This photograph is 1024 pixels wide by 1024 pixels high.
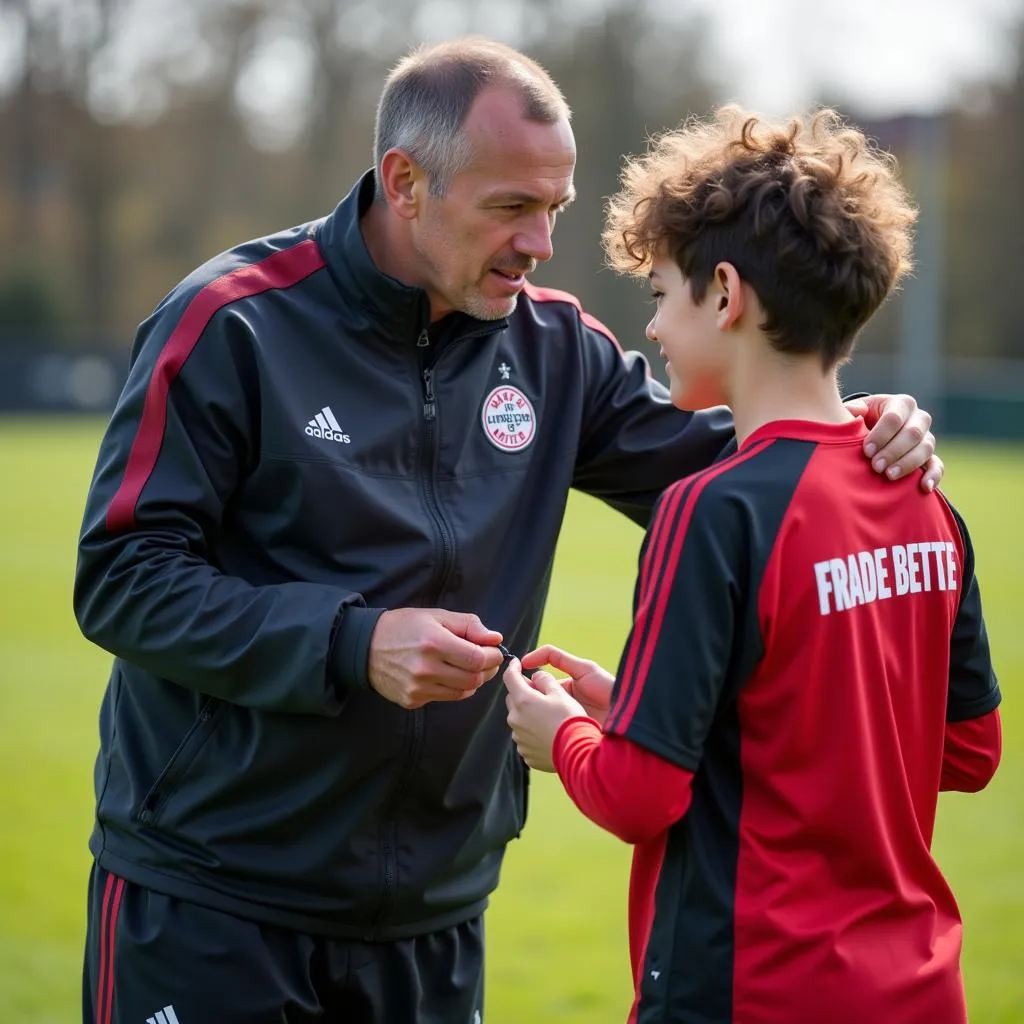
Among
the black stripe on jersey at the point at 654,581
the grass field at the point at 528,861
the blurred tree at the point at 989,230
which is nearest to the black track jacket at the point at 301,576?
the black stripe on jersey at the point at 654,581

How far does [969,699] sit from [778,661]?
1.96 ft

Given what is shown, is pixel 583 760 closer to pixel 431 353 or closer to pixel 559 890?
pixel 431 353

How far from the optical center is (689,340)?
99.0 inches

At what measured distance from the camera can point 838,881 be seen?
2322 mm

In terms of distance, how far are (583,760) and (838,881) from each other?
454 mm

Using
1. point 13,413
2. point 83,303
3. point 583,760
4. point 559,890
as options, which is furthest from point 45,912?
point 83,303

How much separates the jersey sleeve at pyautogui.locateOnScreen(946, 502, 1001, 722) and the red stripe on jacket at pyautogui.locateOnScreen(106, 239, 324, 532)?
1.53m

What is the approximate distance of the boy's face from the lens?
2484mm

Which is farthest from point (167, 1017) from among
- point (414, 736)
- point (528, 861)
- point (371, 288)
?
point (528, 861)

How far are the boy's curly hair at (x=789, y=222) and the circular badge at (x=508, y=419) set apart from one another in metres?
0.80

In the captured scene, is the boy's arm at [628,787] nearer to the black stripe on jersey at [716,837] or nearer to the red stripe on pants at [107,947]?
the black stripe on jersey at [716,837]

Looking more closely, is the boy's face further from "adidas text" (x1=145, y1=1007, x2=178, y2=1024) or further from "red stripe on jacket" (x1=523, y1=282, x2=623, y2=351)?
"adidas text" (x1=145, y1=1007, x2=178, y2=1024)

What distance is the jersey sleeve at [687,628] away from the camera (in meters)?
2.22

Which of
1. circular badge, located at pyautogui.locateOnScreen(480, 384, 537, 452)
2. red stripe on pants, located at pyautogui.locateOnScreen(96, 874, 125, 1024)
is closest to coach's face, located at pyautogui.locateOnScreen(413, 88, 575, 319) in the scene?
circular badge, located at pyautogui.locateOnScreen(480, 384, 537, 452)
